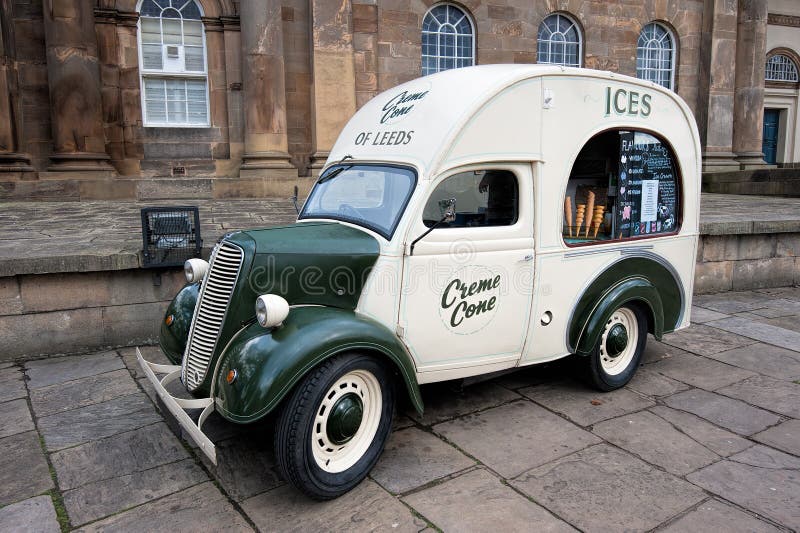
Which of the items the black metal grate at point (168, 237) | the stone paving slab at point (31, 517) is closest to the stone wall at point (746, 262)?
the black metal grate at point (168, 237)

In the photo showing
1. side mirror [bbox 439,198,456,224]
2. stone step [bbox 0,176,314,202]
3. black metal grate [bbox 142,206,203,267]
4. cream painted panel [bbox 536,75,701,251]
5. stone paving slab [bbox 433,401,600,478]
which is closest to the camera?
side mirror [bbox 439,198,456,224]

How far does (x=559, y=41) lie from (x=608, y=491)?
14486mm

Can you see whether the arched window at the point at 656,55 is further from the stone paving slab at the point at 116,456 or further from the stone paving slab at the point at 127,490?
the stone paving slab at the point at 127,490

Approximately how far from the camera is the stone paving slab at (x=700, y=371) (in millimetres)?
4996

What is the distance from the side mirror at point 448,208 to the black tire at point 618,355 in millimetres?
1736

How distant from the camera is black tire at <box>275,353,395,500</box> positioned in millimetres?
3105

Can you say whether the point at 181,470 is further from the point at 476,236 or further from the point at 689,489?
the point at 689,489

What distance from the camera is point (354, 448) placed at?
11.3ft

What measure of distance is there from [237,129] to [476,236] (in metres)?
10.2

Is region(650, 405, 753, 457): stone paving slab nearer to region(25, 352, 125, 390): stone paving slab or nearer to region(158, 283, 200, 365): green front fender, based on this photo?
region(158, 283, 200, 365): green front fender

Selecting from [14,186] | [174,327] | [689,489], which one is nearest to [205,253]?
[174,327]

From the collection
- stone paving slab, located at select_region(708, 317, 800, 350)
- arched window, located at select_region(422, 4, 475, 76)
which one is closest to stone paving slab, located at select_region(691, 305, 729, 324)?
stone paving slab, located at select_region(708, 317, 800, 350)

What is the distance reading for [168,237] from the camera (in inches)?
227

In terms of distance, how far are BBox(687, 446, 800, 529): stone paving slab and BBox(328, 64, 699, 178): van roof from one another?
7.52 feet
